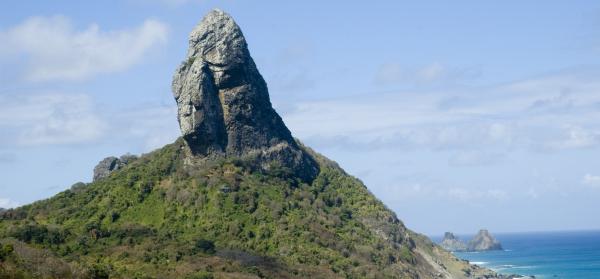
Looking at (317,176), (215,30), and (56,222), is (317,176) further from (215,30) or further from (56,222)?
(56,222)

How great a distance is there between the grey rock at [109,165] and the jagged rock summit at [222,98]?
2933 cm

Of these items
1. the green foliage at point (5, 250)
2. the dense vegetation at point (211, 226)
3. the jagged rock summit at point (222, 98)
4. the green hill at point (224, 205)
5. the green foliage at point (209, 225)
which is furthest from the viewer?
the jagged rock summit at point (222, 98)

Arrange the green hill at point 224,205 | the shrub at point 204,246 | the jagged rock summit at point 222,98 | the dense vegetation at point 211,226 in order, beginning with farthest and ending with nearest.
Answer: the jagged rock summit at point 222,98 → the green hill at point 224,205 → the shrub at point 204,246 → the dense vegetation at point 211,226

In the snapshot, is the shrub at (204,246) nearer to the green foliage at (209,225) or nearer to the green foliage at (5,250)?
the green foliage at (209,225)

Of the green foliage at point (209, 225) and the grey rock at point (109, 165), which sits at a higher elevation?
the grey rock at point (109, 165)

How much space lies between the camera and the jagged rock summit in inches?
5212

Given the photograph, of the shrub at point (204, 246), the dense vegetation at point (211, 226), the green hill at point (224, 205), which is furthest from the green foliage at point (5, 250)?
the shrub at point (204, 246)

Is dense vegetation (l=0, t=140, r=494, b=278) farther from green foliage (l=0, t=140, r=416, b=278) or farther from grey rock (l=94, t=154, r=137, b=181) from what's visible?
grey rock (l=94, t=154, r=137, b=181)

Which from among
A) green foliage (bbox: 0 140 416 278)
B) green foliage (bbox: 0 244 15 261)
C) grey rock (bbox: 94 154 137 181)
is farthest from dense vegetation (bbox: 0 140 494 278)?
green foliage (bbox: 0 244 15 261)

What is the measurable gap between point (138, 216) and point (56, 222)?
1207 cm

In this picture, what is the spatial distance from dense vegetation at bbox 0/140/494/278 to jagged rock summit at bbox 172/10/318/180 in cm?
321

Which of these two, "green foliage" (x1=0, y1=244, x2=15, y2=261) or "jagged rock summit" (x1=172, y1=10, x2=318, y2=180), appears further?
"jagged rock summit" (x1=172, y1=10, x2=318, y2=180)

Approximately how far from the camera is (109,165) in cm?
16250

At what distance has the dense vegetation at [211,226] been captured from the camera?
352ft
